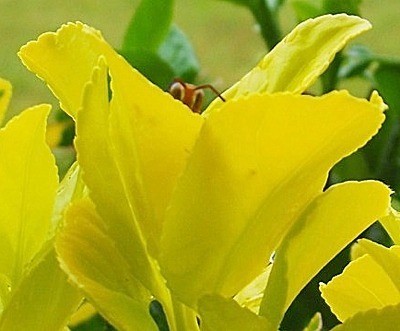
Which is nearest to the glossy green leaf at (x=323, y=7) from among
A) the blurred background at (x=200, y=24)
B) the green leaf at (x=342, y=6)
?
the green leaf at (x=342, y=6)

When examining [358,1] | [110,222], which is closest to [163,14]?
[358,1]

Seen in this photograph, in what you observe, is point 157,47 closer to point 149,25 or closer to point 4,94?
point 149,25

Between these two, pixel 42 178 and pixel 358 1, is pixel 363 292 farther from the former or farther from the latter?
pixel 358 1

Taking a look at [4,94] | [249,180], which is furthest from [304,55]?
[4,94]

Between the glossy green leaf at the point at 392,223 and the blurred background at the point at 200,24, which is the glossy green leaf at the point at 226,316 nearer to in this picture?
the glossy green leaf at the point at 392,223

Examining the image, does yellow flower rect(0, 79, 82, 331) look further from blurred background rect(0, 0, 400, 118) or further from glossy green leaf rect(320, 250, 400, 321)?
blurred background rect(0, 0, 400, 118)

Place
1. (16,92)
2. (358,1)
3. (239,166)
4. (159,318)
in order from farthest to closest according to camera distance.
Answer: (16,92), (358,1), (159,318), (239,166)

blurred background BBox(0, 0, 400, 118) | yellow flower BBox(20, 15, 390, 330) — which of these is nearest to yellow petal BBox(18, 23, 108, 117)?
yellow flower BBox(20, 15, 390, 330)
